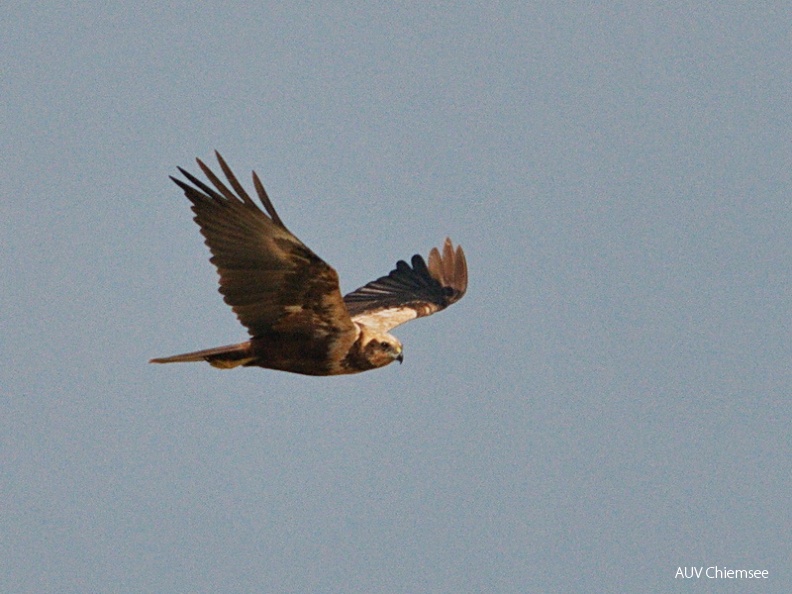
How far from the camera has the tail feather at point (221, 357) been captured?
44.2 feet

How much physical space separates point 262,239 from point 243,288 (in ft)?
1.92

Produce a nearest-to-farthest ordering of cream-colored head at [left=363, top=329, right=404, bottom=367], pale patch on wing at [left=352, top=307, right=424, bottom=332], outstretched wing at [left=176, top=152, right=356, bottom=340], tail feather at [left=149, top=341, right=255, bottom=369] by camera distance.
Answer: outstretched wing at [left=176, top=152, right=356, bottom=340] < tail feather at [left=149, top=341, right=255, bottom=369] < cream-colored head at [left=363, top=329, right=404, bottom=367] < pale patch on wing at [left=352, top=307, right=424, bottom=332]

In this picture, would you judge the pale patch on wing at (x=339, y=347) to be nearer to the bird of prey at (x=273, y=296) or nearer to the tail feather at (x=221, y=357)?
the bird of prey at (x=273, y=296)

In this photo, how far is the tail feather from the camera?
44.2 feet

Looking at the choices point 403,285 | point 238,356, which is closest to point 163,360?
point 238,356

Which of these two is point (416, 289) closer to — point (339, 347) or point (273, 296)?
point (339, 347)

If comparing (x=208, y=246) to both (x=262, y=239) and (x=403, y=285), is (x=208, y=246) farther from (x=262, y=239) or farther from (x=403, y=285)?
(x=403, y=285)

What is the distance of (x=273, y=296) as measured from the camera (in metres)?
13.3

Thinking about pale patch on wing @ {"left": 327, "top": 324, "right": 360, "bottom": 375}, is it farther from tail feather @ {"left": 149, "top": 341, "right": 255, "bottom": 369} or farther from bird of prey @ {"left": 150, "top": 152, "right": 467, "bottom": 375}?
tail feather @ {"left": 149, "top": 341, "right": 255, "bottom": 369}

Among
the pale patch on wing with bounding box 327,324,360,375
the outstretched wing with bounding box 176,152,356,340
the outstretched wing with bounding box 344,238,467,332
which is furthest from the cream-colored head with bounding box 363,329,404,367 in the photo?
the outstretched wing with bounding box 344,238,467,332

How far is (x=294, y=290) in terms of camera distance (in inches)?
520

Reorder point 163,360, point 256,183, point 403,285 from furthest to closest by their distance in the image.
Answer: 1. point 403,285
2. point 163,360
3. point 256,183

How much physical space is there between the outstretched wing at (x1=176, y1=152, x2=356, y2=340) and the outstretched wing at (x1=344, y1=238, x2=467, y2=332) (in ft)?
11.0

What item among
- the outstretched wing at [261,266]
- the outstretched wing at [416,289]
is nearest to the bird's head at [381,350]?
the outstretched wing at [261,266]
